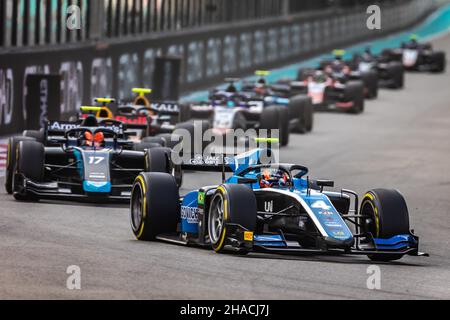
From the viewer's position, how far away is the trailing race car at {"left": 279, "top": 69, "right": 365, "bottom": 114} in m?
33.1

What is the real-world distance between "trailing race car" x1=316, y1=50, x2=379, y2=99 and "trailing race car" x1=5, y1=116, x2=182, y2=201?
1687 cm

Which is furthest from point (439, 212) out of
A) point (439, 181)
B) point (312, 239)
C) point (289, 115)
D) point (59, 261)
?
point (289, 115)

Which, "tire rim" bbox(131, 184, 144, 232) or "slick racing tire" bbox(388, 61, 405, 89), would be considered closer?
"tire rim" bbox(131, 184, 144, 232)

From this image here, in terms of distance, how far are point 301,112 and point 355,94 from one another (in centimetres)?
585

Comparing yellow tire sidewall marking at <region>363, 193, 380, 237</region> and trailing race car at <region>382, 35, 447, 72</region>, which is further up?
trailing race car at <region>382, 35, 447, 72</region>

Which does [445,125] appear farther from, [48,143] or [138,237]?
[138,237]

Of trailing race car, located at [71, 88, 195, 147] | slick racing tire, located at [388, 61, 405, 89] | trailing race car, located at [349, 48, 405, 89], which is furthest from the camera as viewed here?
slick racing tire, located at [388, 61, 405, 89]

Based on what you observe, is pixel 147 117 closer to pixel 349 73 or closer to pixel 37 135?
pixel 37 135

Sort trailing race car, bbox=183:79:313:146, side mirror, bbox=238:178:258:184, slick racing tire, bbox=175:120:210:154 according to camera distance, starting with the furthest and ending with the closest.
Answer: trailing race car, bbox=183:79:313:146
slick racing tire, bbox=175:120:210:154
side mirror, bbox=238:178:258:184

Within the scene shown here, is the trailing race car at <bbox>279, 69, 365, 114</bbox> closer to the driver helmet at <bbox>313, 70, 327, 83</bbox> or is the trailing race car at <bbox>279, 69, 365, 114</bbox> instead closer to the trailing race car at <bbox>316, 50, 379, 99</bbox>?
the driver helmet at <bbox>313, 70, 327, 83</bbox>

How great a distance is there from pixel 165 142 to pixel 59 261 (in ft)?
24.5

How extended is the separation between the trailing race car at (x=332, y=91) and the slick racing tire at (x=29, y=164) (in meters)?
16.8

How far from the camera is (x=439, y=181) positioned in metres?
21.2

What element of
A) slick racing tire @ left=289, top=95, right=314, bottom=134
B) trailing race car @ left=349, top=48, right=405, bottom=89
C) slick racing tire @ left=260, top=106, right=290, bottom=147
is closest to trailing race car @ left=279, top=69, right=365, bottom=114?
slick racing tire @ left=289, top=95, right=314, bottom=134
